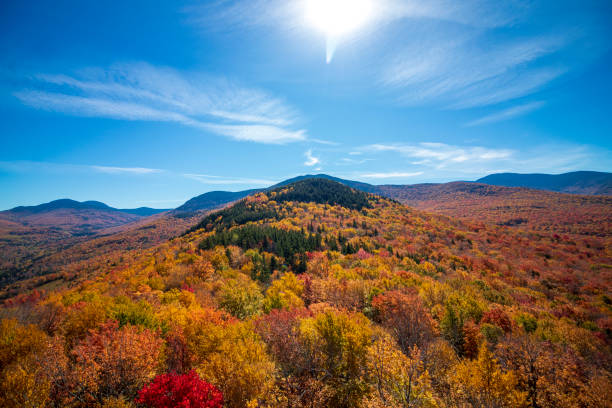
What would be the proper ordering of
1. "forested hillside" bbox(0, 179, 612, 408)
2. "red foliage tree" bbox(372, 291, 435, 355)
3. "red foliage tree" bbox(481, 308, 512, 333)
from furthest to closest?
"red foliage tree" bbox(481, 308, 512, 333), "red foliage tree" bbox(372, 291, 435, 355), "forested hillside" bbox(0, 179, 612, 408)

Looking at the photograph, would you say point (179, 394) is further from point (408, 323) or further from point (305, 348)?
point (408, 323)

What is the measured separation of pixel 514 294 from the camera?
50.4 m

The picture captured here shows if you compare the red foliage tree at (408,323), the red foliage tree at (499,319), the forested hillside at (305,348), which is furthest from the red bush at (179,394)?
the red foliage tree at (499,319)

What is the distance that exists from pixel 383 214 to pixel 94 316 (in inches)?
6247

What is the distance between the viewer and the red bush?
11.6m

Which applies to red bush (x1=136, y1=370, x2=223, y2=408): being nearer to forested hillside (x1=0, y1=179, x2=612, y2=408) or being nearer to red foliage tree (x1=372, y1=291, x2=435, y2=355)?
forested hillside (x1=0, y1=179, x2=612, y2=408)

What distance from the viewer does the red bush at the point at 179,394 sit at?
1156 cm

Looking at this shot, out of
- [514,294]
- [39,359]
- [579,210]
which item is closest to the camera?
[39,359]

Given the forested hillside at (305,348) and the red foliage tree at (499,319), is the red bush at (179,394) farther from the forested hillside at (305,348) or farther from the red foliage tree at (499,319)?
the red foliage tree at (499,319)

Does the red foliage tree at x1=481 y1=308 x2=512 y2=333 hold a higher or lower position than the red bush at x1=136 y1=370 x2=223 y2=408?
lower

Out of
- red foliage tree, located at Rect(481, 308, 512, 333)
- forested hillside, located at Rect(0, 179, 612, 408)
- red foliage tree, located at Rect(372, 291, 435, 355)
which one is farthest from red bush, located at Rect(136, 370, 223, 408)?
red foliage tree, located at Rect(481, 308, 512, 333)

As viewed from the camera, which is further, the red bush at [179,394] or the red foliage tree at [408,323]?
the red foliage tree at [408,323]

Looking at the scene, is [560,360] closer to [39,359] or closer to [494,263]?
[39,359]

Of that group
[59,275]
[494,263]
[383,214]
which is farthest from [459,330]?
[59,275]
